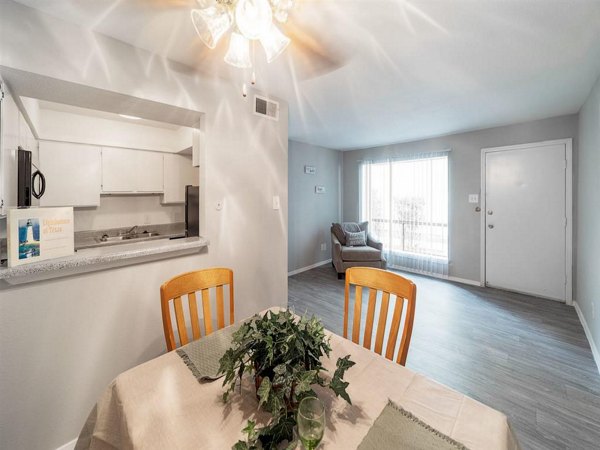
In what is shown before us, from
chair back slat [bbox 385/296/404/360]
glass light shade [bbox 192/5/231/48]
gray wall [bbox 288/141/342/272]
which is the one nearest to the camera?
glass light shade [bbox 192/5/231/48]

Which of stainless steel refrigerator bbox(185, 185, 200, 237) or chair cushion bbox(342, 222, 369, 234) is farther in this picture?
chair cushion bbox(342, 222, 369, 234)

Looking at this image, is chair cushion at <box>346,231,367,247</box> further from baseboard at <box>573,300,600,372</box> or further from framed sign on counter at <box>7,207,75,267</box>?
framed sign on counter at <box>7,207,75,267</box>

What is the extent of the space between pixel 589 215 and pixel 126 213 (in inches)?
212

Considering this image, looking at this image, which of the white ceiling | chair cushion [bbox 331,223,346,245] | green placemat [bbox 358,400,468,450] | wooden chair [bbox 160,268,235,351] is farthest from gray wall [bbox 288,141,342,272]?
green placemat [bbox 358,400,468,450]

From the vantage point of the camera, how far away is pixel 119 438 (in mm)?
814

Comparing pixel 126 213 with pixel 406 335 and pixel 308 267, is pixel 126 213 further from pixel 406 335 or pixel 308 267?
pixel 406 335

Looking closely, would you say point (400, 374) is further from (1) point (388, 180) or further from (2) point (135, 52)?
(1) point (388, 180)

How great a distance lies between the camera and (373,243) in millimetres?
4688

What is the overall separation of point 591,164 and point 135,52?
3960 millimetres

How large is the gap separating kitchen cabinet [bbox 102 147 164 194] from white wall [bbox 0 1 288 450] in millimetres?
1997

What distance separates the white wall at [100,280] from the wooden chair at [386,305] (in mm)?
1251

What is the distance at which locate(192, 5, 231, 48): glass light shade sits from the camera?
43.1 inches

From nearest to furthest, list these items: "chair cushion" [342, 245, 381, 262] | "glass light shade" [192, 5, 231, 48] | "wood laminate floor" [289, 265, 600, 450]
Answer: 1. "glass light shade" [192, 5, 231, 48]
2. "wood laminate floor" [289, 265, 600, 450]
3. "chair cushion" [342, 245, 381, 262]

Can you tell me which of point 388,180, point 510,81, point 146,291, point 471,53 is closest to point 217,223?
point 146,291
